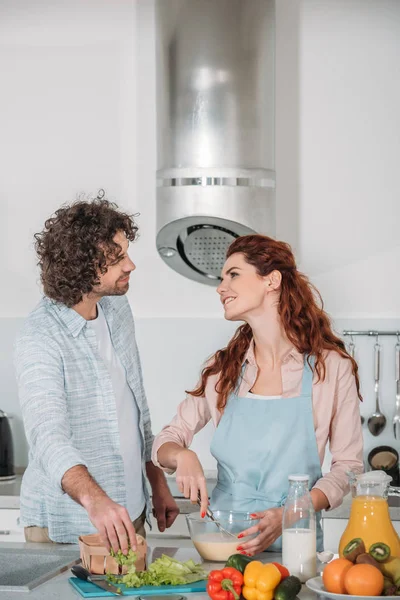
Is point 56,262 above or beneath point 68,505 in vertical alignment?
above

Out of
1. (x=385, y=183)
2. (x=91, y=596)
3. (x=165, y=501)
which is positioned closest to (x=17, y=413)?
(x=165, y=501)

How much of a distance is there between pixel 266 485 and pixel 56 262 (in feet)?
2.42

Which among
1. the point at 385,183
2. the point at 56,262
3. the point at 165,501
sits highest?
the point at 385,183

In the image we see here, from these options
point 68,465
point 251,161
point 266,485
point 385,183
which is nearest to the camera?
point 68,465

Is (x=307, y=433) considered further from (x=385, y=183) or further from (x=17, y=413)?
(x=17, y=413)

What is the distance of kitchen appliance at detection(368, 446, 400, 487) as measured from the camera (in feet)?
10.6

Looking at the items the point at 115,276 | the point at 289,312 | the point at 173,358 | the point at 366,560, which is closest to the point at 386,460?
the point at 173,358

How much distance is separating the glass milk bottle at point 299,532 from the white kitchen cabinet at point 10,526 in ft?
5.08

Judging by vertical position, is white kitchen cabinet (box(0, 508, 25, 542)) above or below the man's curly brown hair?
below

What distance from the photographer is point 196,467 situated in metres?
2.03

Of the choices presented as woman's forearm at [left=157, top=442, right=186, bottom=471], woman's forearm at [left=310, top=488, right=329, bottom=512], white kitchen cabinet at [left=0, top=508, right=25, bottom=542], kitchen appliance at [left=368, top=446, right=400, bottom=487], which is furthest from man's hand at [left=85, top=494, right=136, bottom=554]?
kitchen appliance at [left=368, top=446, right=400, bottom=487]

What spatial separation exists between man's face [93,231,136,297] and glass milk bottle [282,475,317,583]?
764mm

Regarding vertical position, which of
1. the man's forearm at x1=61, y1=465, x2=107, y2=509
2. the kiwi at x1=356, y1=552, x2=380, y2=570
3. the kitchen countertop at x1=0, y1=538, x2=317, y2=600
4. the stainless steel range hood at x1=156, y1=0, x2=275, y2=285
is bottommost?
the kitchen countertop at x1=0, y1=538, x2=317, y2=600

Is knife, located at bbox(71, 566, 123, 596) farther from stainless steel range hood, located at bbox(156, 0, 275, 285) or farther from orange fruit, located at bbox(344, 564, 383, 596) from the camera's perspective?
stainless steel range hood, located at bbox(156, 0, 275, 285)
